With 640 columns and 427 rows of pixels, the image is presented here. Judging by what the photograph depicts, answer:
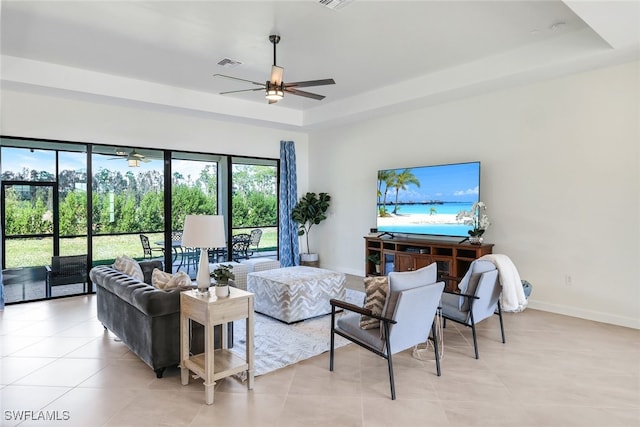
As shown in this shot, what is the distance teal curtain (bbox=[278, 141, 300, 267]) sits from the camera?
8.15 meters

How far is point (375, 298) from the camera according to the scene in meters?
3.01

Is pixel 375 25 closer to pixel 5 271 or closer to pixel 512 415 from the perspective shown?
pixel 512 415

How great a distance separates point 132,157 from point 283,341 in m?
4.41

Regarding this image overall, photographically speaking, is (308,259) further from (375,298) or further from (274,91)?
(375,298)

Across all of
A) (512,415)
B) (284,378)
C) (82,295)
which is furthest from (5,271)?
(512,415)

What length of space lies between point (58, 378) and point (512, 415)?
11.5 ft

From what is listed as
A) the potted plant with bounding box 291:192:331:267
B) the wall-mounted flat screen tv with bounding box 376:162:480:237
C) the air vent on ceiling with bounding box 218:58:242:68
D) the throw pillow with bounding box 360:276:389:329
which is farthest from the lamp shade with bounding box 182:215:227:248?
the potted plant with bounding box 291:192:331:267

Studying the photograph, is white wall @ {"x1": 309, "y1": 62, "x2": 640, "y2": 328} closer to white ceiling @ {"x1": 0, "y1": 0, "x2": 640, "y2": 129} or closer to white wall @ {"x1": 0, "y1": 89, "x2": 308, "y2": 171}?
white ceiling @ {"x1": 0, "y1": 0, "x2": 640, "y2": 129}

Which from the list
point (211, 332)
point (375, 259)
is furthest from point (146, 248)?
point (211, 332)

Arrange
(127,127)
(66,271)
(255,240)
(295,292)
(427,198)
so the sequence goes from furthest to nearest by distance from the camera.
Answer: (255,240) → (127,127) → (427,198) → (66,271) → (295,292)

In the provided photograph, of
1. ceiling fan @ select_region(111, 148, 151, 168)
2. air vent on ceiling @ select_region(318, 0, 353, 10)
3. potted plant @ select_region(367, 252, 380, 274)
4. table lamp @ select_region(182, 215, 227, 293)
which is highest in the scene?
air vent on ceiling @ select_region(318, 0, 353, 10)

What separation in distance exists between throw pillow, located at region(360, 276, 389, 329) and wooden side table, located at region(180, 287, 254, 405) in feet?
3.08

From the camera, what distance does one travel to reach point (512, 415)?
2.56 m

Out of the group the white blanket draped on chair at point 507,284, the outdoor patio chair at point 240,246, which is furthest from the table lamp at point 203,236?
the outdoor patio chair at point 240,246
